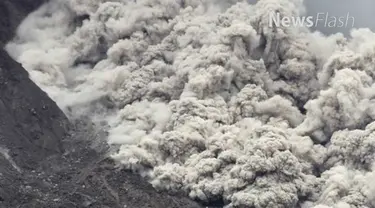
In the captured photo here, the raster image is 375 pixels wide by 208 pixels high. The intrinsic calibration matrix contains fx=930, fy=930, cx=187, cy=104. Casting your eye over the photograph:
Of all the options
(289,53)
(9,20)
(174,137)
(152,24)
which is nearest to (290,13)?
(289,53)

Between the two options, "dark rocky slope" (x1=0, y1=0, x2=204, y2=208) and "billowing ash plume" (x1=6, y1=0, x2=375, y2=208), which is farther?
"billowing ash plume" (x1=6, y1=0, x2=375, y2=208)

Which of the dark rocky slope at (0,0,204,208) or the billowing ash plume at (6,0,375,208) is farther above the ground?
the billowing ash plume at (6,0,375,208)

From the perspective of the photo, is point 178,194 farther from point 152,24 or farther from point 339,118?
point 152,24

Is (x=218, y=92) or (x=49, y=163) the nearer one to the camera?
(x=49, y=163)

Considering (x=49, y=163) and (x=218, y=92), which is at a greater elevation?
(x=218, y=92)
